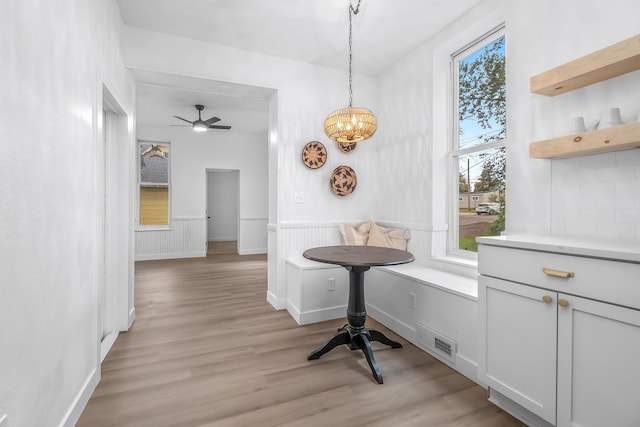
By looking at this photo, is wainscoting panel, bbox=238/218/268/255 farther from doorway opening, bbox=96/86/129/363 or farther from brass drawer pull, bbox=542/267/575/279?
brass drawer pull, bbox=542/267/575/279

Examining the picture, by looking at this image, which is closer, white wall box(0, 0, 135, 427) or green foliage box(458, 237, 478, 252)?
white wall box(0, 0, 135, 427)

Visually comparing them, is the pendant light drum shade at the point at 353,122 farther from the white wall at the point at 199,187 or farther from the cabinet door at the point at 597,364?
the white wall at the point at 199,187

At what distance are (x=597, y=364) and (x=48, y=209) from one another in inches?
98.1

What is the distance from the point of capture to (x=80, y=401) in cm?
171

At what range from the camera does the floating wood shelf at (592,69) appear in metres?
1.48

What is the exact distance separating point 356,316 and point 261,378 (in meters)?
0.82

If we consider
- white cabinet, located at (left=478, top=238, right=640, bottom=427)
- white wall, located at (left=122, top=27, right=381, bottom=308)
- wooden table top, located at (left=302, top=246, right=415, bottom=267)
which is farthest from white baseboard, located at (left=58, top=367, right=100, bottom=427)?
white cabinet, located at (left=478, top=238, right=640, bottom=427)

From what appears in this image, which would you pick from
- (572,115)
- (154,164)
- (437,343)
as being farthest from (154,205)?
(572,115)

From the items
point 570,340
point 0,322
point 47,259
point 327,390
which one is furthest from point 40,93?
point 570,340

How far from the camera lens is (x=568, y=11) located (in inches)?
74.4

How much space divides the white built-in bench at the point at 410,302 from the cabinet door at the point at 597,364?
2.23 ft

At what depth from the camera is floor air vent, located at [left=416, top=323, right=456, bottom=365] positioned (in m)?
2.22

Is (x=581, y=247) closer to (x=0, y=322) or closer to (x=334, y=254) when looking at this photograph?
(x=334, y=254)

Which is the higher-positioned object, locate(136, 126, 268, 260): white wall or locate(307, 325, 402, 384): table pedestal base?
locate(136, 126, 268, 260): white wall
